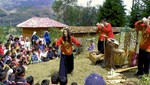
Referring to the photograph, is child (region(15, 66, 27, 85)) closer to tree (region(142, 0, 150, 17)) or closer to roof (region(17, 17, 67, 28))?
tree (region(142, 0, 150, 17))

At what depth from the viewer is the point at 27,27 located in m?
35.9

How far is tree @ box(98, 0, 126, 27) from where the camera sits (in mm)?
36781

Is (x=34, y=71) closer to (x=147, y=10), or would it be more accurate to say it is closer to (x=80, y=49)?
(x=80, y=49)

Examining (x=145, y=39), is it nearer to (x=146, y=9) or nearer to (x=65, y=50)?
(x=65, y=50)

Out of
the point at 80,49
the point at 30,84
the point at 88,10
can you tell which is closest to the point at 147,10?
the point at 80,49

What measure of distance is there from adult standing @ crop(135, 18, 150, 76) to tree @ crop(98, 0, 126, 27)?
2693cm

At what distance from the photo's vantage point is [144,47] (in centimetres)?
960

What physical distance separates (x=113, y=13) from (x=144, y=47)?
91.0ft

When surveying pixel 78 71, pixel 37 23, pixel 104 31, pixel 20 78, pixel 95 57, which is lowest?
pixel 37 23

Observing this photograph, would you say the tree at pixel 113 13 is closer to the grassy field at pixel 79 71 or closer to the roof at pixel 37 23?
the roof at pixel 37 23

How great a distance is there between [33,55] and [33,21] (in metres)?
22.5

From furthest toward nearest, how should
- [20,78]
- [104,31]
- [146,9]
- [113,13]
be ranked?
[113,13], [146,9], [104,31], [20,78]

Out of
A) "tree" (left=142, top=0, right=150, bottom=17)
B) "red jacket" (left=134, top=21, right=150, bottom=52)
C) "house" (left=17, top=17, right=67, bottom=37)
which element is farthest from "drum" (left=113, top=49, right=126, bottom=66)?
"house" (left=17, top=17, right=67, bottom=37)

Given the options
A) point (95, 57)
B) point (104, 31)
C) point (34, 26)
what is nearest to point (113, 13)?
point (34, 26)
